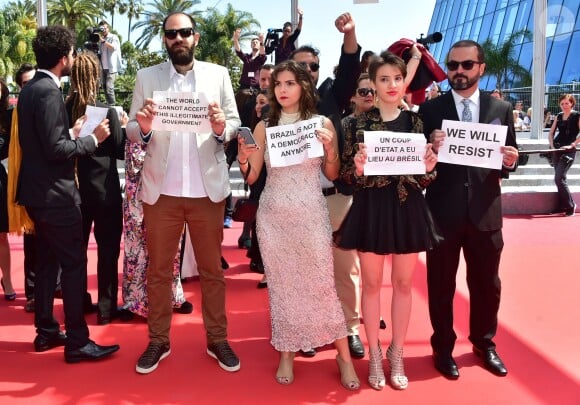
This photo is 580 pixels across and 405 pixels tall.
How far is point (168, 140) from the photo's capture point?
135 inches

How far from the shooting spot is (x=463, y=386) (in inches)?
131

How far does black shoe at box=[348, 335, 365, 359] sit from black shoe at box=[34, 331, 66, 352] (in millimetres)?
1975

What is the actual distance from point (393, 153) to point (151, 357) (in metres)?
1.96

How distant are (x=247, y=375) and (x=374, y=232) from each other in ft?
3.97

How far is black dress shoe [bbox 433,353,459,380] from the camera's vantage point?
3.43 meters

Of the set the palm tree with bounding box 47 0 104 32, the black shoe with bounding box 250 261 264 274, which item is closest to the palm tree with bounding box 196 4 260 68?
the palm tree with bounding box 47 0 104 32

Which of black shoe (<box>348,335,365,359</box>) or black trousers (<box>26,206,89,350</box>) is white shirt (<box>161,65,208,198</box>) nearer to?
black trousers (<box>26,206,89,350</box>)

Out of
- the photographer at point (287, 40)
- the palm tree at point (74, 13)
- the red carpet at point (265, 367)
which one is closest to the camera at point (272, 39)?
the photographer at point (287, 40)

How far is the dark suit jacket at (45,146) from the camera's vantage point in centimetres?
336

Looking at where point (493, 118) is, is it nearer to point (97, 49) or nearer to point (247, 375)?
point (247, 375)

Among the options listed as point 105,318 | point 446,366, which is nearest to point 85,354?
point 105,318

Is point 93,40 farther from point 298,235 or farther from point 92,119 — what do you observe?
point 298,235

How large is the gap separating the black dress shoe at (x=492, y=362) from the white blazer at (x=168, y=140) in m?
1.95

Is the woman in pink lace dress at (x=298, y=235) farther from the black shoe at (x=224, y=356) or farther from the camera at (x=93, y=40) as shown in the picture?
the camera at (x=93, y=40)
